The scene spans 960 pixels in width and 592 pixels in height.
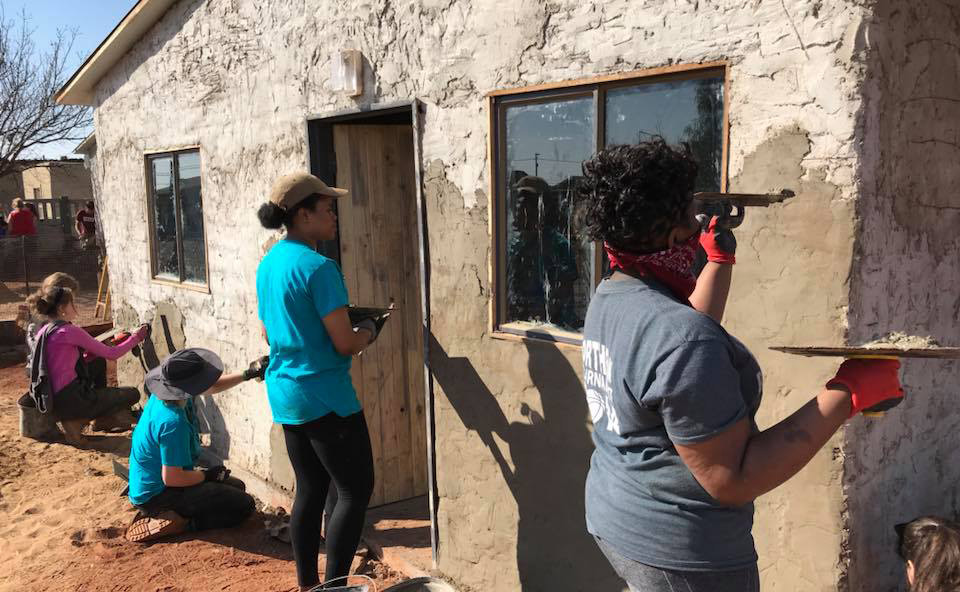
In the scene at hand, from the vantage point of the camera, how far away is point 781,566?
249 cm

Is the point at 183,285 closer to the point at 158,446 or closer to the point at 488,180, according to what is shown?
the point at 158,446

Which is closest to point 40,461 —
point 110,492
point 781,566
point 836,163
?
point 110,492

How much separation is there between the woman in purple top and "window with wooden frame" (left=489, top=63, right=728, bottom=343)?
14.9 feet

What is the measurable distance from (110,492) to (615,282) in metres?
5.03

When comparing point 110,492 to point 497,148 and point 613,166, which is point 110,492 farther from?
point 613,166

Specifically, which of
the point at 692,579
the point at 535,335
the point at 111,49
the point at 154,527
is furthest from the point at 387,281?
the point at 111,49

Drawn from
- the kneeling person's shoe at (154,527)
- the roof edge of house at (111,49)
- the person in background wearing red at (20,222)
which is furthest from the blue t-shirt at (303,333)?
the person in background wearing red at (20,222)

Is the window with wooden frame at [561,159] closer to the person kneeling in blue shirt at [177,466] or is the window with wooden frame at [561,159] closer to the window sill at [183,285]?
the person kneeling in blue shirt at [177,466]

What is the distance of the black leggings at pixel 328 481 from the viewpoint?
3260mm

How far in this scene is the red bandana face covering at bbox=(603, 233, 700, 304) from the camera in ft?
5.58

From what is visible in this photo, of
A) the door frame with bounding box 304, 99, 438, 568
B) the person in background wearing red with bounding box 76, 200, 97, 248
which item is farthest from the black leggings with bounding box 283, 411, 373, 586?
the person in background wearing red with bounding box 76, 200, 97, 248

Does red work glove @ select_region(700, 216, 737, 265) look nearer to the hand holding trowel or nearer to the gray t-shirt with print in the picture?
the gray t-shirt with print

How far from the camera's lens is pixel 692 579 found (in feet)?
5.47

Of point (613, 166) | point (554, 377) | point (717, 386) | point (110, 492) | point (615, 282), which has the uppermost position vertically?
point (613, 166)
